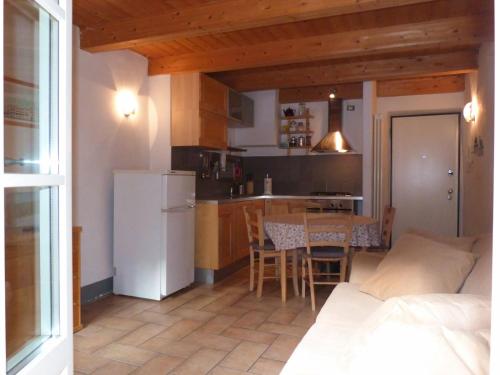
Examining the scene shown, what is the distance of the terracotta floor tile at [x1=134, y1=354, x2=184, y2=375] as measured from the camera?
2229 mm

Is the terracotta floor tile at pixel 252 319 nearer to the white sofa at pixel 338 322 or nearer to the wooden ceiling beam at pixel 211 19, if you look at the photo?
the white sofa at pixel 338 322

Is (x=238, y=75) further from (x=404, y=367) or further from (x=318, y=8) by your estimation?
(x=404, y=367)

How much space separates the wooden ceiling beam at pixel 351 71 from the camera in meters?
4.33

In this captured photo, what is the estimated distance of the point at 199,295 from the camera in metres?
3.74

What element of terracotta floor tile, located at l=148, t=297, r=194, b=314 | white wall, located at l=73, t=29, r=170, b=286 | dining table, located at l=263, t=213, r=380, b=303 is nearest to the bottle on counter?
white wall, located at l=73, t=29, r=170, b=286

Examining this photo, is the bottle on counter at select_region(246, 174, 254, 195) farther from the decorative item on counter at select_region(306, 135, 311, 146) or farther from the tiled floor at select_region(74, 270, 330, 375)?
the tiled floor at select_region(74, 270, 330, 375)

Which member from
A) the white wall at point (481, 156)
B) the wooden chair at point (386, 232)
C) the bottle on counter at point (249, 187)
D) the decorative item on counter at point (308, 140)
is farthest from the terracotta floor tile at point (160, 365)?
the decorative item on counter at point (308, 140)

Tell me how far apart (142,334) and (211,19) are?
2.40 metres

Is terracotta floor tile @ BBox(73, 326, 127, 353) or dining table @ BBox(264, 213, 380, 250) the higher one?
dining table @ BBox(264, 213, 380, 250)

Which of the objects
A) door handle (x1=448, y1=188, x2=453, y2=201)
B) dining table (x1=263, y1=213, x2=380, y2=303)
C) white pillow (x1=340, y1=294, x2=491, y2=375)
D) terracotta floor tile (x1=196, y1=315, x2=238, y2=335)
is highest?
door handle (x1=448, y1=188, x2=453, y2=201)

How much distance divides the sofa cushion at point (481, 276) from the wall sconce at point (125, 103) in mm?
3363

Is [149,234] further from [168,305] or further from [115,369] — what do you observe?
[115,369]

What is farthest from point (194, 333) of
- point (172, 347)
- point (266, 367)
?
point (266, 367)

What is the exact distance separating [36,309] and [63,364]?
0.16 meters
